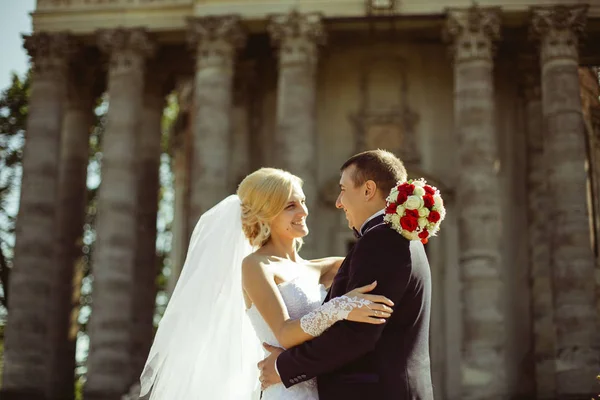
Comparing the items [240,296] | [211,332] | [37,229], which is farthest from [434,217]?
[37,229]

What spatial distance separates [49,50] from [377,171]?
80.0 ft

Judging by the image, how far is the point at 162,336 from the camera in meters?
7.25

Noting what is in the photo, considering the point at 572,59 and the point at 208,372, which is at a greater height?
the point at 572,59

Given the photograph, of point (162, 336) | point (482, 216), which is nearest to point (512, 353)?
point (482, 216)

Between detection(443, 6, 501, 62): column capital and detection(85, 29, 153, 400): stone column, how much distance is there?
9.86m

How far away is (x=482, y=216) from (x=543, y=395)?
243 inches

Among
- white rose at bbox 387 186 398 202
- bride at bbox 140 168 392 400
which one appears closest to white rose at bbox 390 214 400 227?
white rose at bbox 387 186 398 202

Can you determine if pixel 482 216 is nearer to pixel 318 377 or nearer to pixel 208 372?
pixel 208 372

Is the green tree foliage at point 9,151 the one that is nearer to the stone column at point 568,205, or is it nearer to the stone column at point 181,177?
the stone column at point 181,177

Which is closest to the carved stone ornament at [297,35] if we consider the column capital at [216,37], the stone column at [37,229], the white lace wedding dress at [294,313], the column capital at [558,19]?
the column capital at [216,37]

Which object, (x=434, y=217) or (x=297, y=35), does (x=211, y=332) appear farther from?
(x=297, y=35)

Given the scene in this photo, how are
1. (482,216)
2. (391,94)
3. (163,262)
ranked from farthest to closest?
(163,262) → (391,94) → (482,216)

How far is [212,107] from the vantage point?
25.6 metres

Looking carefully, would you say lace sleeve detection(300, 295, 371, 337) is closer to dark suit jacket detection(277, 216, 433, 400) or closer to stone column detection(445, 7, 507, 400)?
dark suit jacket detection(277, 216, 433, 400)
